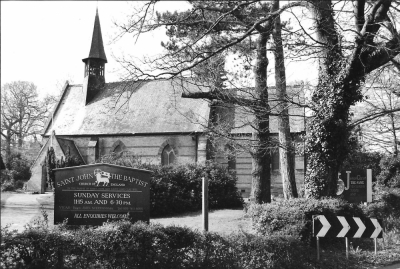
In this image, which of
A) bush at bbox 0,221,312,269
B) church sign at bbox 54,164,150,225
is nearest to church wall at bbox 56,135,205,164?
bush at bbox 0,221,312,269

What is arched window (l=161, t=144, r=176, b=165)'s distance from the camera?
3234cm

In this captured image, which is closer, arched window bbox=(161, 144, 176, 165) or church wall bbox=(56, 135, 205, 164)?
Answer: church wall bbox=(56, 135, 205, 164)

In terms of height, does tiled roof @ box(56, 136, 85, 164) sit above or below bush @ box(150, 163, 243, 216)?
above

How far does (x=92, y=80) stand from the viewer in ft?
126

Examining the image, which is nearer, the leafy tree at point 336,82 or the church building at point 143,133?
the leafy tree at point 336,82

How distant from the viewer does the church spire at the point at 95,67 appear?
38062 millimetres

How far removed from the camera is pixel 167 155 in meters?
32.5

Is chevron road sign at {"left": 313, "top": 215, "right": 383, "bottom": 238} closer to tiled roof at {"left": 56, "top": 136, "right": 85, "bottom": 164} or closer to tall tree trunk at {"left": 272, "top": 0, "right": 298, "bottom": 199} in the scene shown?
tall tree trunk at {"left": 272, "top": 0, "right": 298, "bottom": 199}

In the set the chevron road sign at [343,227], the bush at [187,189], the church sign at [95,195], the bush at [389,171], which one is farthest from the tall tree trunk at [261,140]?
the bush at [389,171]

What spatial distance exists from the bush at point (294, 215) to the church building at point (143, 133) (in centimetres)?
1752

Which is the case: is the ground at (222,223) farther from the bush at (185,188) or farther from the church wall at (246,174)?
the church wall at (246,174)

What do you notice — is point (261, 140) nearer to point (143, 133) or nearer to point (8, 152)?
point (143, 133)

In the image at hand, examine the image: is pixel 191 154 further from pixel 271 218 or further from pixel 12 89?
pixel 12 89

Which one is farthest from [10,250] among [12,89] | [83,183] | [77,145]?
[12,89]
